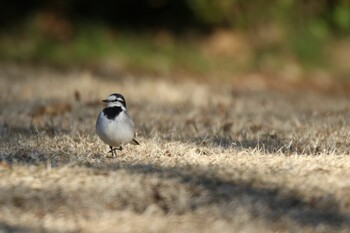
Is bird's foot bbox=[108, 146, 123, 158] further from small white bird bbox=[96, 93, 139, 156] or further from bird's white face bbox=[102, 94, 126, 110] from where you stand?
bird's white face bbox=[102, 94, 126, 110]

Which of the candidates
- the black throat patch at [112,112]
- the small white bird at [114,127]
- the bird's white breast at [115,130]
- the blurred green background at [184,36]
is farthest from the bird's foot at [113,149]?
the blurred green background at [184,36]

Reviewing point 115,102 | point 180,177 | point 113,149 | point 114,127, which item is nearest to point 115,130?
point 114,127

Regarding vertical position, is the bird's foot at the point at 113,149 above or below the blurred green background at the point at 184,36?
below

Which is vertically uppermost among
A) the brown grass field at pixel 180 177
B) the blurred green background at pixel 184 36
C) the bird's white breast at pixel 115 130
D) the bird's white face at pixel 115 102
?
the blurred green background at pixel 184 36

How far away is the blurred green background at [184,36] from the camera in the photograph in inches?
652

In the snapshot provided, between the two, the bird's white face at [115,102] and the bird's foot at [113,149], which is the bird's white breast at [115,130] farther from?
the bird's white face at [115,102]

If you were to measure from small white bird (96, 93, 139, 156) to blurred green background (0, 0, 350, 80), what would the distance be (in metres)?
8.80

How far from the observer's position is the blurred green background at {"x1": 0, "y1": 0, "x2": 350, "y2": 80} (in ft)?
54.3

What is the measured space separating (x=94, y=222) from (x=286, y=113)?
5.92m

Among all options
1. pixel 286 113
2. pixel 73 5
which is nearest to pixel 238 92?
pixel 286 113

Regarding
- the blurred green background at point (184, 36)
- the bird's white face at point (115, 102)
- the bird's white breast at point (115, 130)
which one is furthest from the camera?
the blurred green background at point (184, 36)

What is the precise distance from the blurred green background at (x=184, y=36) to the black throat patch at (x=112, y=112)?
8.73 m

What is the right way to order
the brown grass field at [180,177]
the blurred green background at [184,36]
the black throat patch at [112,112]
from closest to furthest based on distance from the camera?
the brown grass field at [180,177], the black throat patch at [112,112], the blurred green background at [184,36]

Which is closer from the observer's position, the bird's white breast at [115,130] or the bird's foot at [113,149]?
the bird's white breast at [115,130]
